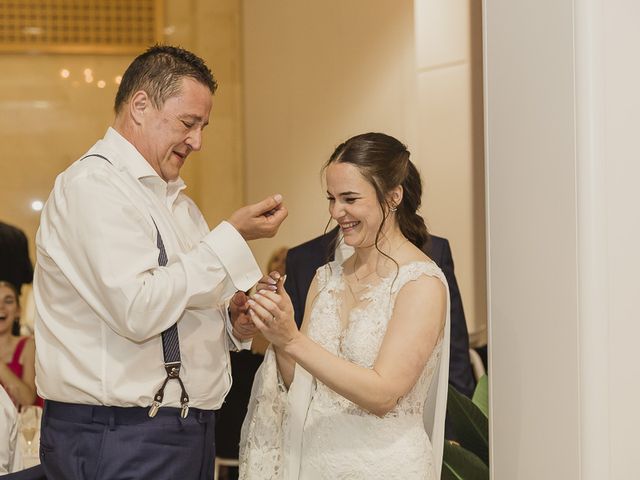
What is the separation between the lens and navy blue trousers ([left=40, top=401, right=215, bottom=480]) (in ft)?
7.34

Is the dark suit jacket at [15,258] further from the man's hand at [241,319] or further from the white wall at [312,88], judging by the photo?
the man's hand at [241,319]

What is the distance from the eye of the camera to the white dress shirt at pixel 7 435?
2.81 metres

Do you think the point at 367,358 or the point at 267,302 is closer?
the point at 267,302

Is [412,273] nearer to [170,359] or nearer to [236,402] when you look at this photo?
[170,359]

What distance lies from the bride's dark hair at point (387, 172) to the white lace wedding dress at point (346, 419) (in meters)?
0.18

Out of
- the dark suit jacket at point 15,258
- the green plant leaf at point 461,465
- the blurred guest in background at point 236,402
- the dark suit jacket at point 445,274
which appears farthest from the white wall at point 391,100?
the green plant leaf at point 461,465

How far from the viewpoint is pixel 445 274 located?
10.8 feet

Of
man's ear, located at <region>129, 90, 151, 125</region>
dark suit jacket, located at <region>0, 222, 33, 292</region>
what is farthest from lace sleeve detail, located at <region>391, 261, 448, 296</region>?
dark suit jacket, located at <region>0, 222, 33, 292</region>

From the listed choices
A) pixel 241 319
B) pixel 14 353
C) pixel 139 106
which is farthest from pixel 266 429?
pixel 14 353

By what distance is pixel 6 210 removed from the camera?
22.2 feet

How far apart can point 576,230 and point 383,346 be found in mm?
661

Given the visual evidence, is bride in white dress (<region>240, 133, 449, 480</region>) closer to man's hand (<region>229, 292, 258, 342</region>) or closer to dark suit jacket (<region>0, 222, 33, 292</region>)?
man's hand (<region>229, 292, 258, 342</region>)

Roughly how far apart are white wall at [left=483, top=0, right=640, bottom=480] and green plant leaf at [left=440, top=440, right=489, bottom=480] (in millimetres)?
677

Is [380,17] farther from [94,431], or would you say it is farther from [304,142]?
[94,431]
